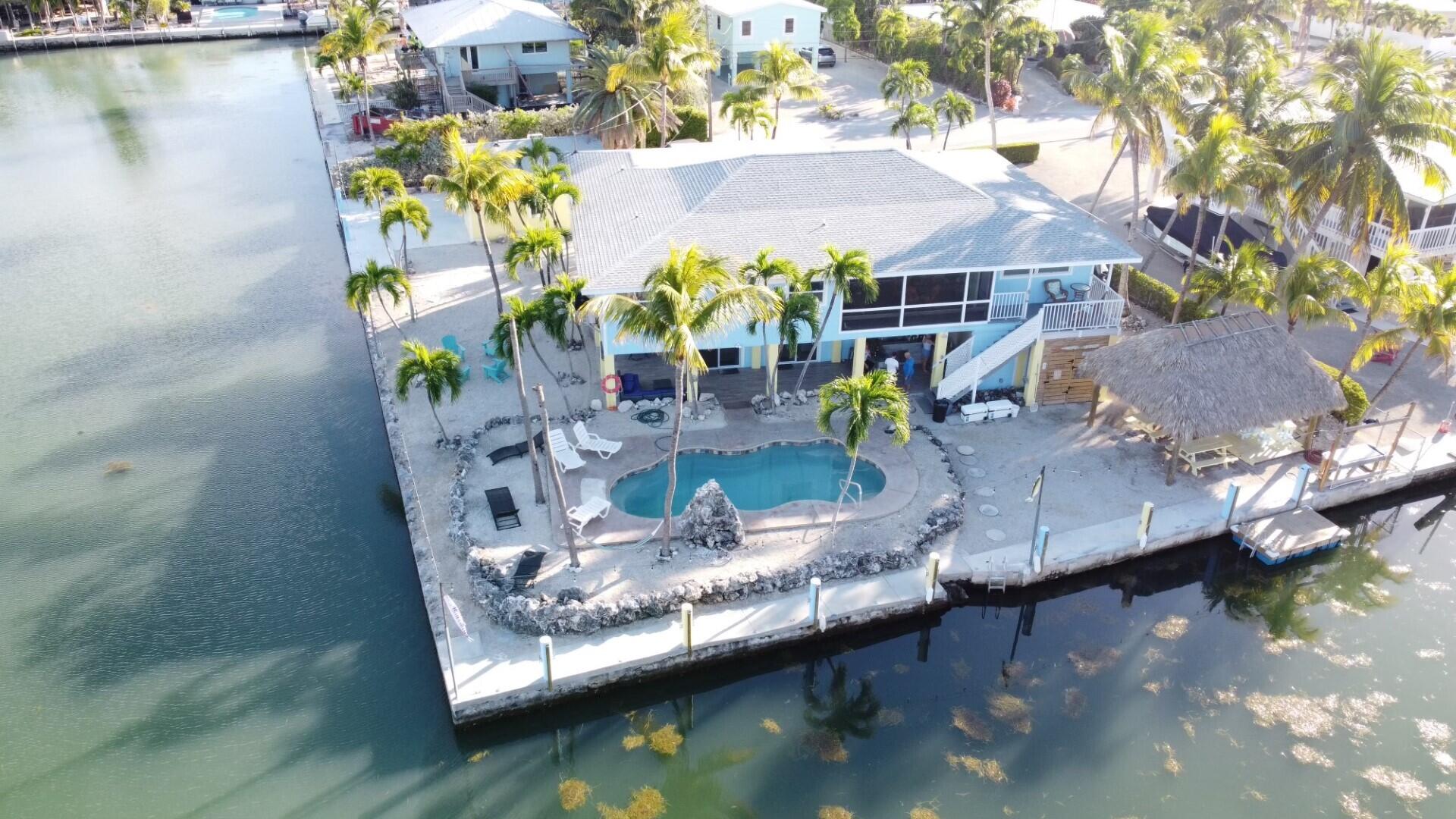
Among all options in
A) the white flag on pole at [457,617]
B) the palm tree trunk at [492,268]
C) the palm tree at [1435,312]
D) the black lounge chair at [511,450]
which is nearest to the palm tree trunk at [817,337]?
the black lounge chair at [511,450]

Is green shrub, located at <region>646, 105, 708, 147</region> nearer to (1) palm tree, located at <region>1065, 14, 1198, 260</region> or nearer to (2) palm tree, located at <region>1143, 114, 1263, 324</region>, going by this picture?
(1) palm tree, located at <region>1065, 14, 1198, 260</region>

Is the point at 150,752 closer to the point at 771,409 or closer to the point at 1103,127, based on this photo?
the point at 771,409

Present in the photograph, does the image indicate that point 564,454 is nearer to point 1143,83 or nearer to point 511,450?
point 511,450

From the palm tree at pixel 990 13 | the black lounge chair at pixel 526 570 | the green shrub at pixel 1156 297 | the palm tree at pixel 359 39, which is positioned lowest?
the black lounge chair at pixel 526 570

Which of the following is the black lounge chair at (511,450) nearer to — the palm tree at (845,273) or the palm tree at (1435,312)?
the palm tree at (845,273)

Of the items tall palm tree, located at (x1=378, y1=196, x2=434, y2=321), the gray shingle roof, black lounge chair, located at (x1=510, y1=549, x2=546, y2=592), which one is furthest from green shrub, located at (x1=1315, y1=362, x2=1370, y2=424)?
tall palm tree, located at (x1=378, y1=196, x2=434, y2=321)

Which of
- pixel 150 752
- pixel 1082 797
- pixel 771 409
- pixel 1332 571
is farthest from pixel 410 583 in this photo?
pixel 1332 571

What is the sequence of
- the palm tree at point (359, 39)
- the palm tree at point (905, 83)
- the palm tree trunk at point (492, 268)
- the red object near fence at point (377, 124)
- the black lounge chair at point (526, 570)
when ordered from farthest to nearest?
the palm tree at point (359, 39)
the red object near fence at point (377, 124)
the palm tree at point (905, 83)
the palm tree trunk at point (492, 268)
the black lounge chair at point (526, 570)
